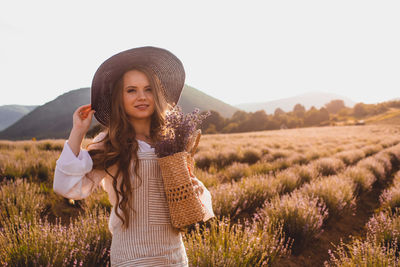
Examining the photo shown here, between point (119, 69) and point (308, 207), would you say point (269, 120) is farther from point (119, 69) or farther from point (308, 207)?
point (119, 69)

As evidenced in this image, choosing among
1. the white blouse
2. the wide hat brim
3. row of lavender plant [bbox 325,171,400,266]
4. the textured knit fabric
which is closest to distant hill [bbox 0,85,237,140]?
row of lavender plant [bbox 325,171,400,266]

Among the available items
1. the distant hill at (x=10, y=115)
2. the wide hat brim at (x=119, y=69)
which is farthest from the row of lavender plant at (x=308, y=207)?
the distant hill at (x=10, y=115)

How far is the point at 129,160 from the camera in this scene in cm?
148

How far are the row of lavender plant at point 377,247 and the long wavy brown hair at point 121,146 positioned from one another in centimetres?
157

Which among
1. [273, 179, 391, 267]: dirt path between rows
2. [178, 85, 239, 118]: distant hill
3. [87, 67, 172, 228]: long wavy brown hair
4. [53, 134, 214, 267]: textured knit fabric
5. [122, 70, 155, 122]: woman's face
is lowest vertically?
[273, 179, 391, 267]: dirt path between rows

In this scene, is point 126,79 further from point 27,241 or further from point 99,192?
point 99,192

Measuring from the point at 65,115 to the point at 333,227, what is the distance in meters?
121

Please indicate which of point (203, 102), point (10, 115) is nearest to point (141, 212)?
point (203, 102)

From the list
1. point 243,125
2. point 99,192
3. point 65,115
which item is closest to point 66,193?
point 99,192

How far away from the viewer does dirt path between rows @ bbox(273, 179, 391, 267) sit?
2.63m

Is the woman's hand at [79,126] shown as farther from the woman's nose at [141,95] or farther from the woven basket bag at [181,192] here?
the woven basket bag at [181,192]

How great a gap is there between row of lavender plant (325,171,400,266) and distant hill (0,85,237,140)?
88.9 meters

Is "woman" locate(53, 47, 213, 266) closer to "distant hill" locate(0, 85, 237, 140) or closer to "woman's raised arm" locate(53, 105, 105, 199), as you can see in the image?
"woman's raised arm" locate(53, 105, 105, 199)

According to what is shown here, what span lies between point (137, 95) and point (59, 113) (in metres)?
126
